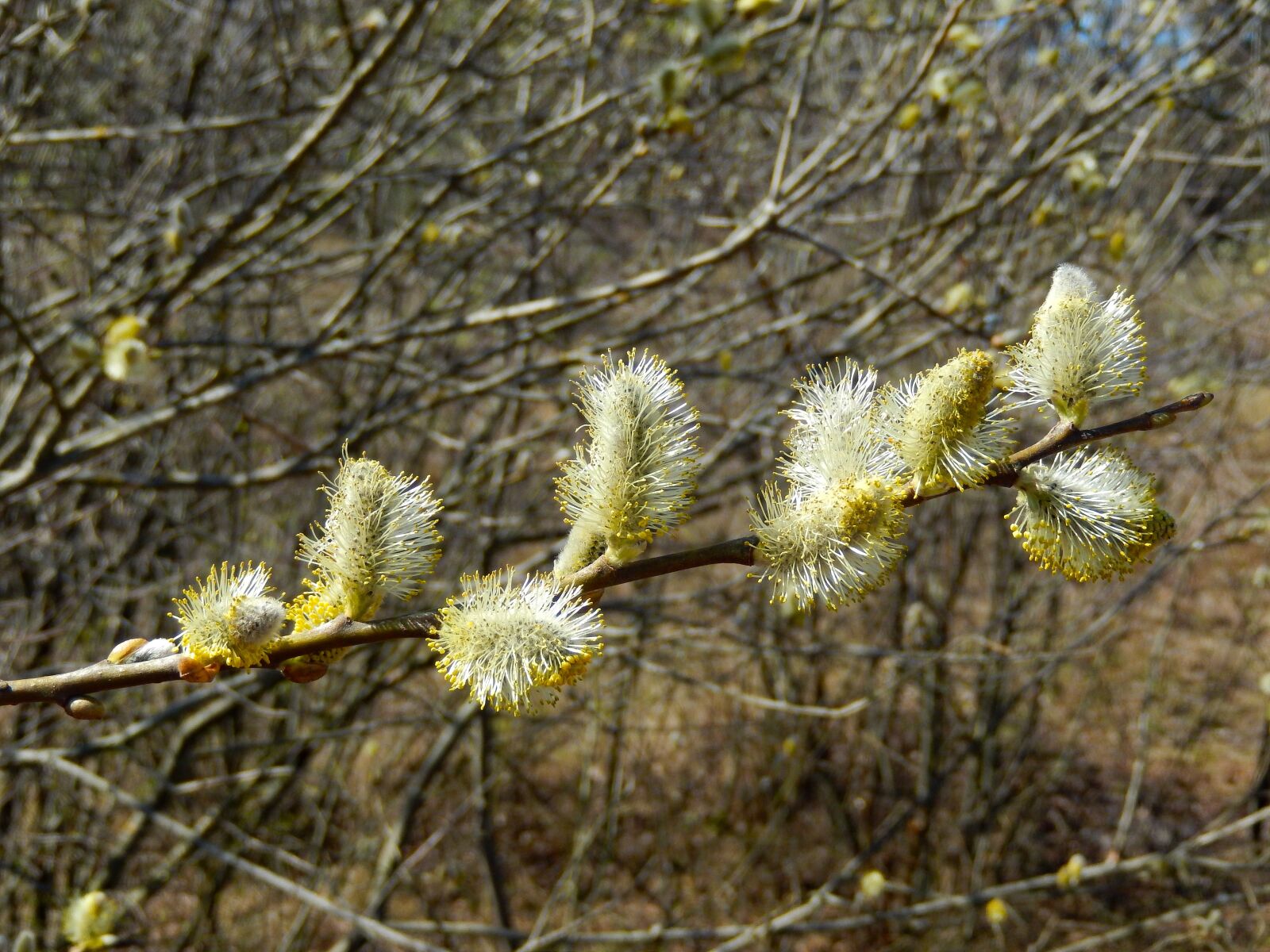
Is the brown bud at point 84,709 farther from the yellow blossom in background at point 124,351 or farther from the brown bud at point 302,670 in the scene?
the yellow blossom in background at point 124,351

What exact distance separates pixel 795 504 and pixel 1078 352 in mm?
370

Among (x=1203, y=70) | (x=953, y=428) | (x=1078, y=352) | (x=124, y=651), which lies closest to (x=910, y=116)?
(x=1203, y=70)

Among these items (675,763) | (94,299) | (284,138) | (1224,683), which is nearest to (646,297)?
(284,138)

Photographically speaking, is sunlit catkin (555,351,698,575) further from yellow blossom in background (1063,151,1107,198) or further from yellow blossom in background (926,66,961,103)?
yellow blossom in background (1063,151,1107,198)

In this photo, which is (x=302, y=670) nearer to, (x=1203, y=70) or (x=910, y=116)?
(x=910, y=116)

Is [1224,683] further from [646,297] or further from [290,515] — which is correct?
[290,515]

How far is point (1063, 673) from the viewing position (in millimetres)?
6332

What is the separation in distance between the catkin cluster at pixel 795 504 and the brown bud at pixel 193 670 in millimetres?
27

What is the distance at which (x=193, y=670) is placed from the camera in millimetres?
1017

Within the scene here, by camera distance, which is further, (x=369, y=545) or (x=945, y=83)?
(x=945, y=83)

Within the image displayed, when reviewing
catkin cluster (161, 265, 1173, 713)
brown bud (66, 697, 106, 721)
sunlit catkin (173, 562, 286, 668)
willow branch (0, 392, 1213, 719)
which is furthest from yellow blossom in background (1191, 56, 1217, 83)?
brown bud (66, 697, 106, 721)

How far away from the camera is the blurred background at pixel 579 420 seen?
2.67m

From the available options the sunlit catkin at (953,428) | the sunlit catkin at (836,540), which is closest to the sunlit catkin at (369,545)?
the sunlit catkin at (836,540)

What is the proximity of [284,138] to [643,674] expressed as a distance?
138 inches
